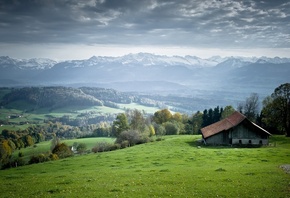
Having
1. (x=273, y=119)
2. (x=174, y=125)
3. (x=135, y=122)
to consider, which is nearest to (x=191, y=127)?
(x=174, y=125)

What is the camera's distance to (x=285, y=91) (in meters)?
73.2

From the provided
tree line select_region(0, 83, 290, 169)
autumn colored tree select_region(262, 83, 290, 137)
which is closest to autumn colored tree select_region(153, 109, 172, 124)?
tree line select_region(0, 83, 290, 169)

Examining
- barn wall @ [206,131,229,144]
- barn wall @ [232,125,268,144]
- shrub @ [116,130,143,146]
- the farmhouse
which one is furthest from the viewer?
shrub @ [116,130,143,146]

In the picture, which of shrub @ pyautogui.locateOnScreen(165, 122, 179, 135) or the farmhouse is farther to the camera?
shrub @ pyautogui.locateOnScreen(165, 122, 179, 135)

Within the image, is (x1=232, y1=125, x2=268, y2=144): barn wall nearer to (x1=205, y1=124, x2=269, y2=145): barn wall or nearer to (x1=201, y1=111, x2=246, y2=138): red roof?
(x1=205, y1=124, x2=269, y2=145): barn wall

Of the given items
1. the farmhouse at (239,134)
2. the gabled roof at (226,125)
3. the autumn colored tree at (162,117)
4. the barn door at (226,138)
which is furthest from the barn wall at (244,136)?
the autumn colored tree at (162,117)

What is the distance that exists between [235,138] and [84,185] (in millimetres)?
49651

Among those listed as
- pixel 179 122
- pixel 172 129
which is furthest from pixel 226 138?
pixel 179 122

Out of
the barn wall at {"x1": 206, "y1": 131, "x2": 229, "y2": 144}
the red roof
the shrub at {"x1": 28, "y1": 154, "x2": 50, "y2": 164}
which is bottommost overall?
the shrub at {"x1": 28, "y1": 154, "x2": 50, "y2": 164}

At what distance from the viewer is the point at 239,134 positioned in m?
64.8

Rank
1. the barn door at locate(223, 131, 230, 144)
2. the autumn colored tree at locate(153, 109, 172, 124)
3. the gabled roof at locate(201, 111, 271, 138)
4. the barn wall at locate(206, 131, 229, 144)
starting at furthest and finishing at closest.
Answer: the autumn colored tree at locate(153, 109, 172, 124), the barn wall at locate(206, 131, 229, 144), the barn door at locate(223, 131, 230, 144), the gabled roof at locate(201, 111, 271, 138)

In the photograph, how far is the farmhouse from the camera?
211 feet

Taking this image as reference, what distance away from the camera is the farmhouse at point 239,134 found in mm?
64250

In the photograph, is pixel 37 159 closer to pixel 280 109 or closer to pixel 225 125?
pixel 225 125
